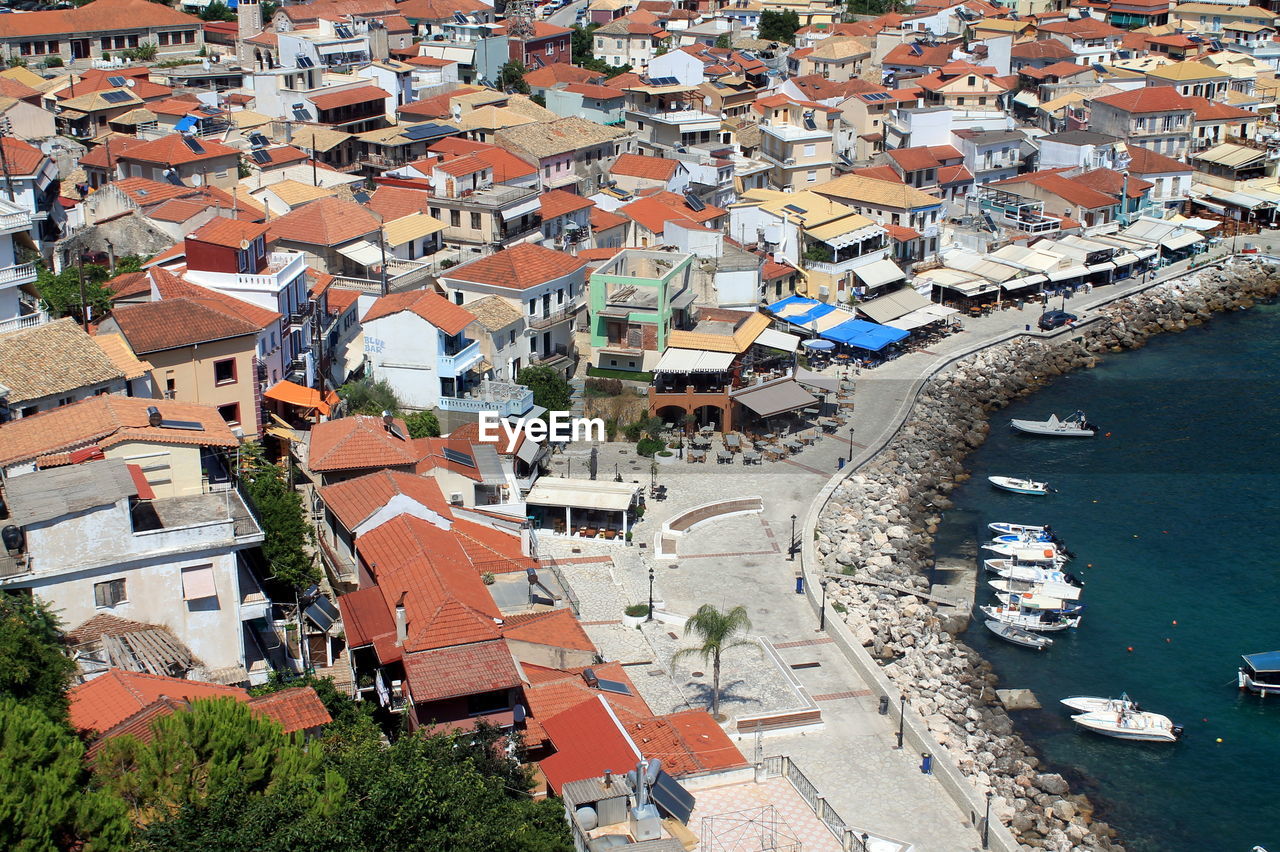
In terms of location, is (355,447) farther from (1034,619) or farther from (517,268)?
(1034,619)

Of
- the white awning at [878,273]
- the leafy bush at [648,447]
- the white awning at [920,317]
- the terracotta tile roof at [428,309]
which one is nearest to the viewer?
the terracotta tile roof at [428,309]

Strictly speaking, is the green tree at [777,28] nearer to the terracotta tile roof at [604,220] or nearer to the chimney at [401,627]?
the terracotta tile roof at [604,220]

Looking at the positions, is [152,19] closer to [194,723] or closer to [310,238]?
[310,238]

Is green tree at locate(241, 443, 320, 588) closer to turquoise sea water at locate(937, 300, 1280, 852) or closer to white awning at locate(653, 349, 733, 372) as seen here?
white awning at locate(653, 349, 733, 372)

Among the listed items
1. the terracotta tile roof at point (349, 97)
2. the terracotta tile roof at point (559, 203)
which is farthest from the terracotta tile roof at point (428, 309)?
the terracotta tile roof at point (349, 97)

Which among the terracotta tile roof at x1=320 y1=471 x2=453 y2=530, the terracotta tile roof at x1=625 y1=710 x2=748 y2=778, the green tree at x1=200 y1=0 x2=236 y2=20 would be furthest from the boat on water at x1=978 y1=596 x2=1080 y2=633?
the green tree at x1=200 y1=0 x2=236 y2=20

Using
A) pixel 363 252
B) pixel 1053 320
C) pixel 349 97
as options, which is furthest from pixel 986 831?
pixel 349 97
